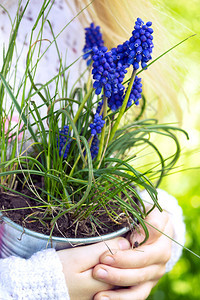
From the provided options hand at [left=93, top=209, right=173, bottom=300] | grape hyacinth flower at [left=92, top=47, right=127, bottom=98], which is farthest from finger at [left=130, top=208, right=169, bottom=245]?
grape hyacinth flower at [left=92, top=47, right=127, bottom=98]

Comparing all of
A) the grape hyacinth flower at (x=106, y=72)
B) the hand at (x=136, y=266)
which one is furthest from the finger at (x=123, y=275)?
the grape hyacinth flower at (x=106, y=72)

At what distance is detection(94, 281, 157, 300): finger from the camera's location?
21.1 inches

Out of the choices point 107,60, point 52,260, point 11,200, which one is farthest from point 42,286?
point 107,60

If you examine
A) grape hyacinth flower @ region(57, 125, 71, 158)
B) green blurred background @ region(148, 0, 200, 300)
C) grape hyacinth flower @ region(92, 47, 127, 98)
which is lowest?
green blurred background @ region(148, 0, 200, 300)

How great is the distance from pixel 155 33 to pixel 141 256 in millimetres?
382

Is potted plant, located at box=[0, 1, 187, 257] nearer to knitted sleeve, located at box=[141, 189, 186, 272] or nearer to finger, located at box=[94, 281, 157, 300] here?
finger, located at box=[94, 281, 157, 300]

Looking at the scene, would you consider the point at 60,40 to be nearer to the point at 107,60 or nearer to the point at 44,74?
the point at 44,74

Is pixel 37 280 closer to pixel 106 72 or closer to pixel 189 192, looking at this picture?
pixel 106 72

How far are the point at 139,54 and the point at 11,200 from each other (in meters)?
0.30

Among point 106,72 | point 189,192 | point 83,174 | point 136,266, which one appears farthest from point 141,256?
point 189,192

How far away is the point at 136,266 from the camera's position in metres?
0.56

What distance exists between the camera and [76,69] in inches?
34.5

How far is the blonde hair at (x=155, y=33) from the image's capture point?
0.61m

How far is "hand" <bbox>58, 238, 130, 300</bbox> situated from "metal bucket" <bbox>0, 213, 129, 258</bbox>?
0.01 metres
